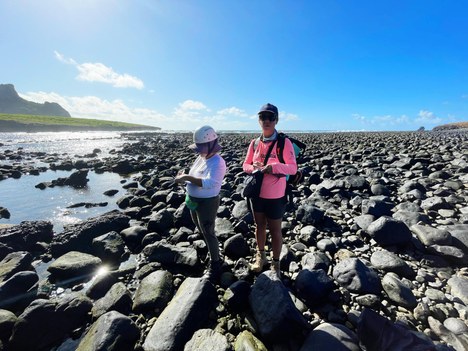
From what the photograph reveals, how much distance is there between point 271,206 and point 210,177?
129cm

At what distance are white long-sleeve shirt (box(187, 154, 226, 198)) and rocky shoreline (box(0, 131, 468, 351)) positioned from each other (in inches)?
63.7

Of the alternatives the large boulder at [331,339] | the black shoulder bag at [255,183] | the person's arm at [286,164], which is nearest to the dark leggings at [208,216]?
the black shoulder bag at [255,183]

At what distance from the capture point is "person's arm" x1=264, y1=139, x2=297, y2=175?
168 inches

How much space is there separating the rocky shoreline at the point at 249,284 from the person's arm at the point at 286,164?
186 cm

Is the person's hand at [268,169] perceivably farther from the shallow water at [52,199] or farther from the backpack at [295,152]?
the shallow water at [52,199]

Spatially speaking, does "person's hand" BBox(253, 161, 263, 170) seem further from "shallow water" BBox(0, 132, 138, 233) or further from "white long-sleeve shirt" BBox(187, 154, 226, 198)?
"shallow water" BBox(0, 132, 138, 233)

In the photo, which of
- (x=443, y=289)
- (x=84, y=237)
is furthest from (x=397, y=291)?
(x=84, y=237)

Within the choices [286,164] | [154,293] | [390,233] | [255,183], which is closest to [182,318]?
[154,293]

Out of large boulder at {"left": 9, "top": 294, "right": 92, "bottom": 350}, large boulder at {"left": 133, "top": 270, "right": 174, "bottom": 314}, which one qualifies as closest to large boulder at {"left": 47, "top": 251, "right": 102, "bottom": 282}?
large boulder at {"left": 9, "top": 294, "right": 92, "bottom": 350}

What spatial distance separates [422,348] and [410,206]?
19.7 feet

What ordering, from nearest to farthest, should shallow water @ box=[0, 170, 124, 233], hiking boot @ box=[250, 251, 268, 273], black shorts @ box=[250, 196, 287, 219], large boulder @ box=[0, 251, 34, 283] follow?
black shorts @ box=[250, 196, 287, 219] < hiking boot @ box=[250, 251, 268, 273] < large boulder @ box=[0, 251, 34, 283] < shallow water @ box=[0, 170, 124, 233]

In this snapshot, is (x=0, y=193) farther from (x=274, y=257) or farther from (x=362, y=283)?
(x=362, y=283)

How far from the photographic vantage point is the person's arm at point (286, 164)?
14.0ft

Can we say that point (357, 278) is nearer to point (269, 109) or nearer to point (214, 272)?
point (214, 272)
